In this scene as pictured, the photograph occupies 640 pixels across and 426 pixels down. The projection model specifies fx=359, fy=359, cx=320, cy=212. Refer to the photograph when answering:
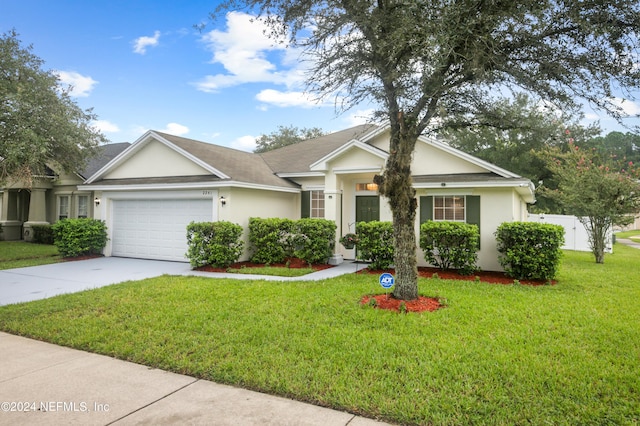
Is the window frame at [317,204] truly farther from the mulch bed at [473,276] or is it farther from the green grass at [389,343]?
the green grass at [389,343]

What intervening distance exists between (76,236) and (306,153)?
9167 millimetres

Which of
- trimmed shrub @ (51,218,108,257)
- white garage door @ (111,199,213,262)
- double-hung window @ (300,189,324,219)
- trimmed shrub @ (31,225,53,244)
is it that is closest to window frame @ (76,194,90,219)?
trimmed shrub @ (31,225,53,244)

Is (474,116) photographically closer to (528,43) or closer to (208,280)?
(528,43)

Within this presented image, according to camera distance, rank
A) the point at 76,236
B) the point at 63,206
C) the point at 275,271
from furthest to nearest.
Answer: the point at 63,206 → the point at 76,236 → the point at 275,271

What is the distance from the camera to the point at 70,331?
519 cm

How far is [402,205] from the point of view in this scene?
650 cm

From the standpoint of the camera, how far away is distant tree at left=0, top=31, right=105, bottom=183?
39.5 feet

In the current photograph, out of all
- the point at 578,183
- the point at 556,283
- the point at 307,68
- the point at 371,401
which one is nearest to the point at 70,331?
the point at 371,401

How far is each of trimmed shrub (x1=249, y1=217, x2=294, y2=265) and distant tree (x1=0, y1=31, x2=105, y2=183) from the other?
7717 millimetres

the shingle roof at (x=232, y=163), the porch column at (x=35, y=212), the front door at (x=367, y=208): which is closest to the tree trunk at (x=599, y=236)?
the front door at (x=367, y=208)

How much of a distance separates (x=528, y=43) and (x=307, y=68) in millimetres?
3711

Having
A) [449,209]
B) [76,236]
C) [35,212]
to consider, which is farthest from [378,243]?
[35,212]

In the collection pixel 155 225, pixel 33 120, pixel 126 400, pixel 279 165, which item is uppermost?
pixel 33 120

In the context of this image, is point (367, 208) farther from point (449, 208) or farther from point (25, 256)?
point (25, 256)
